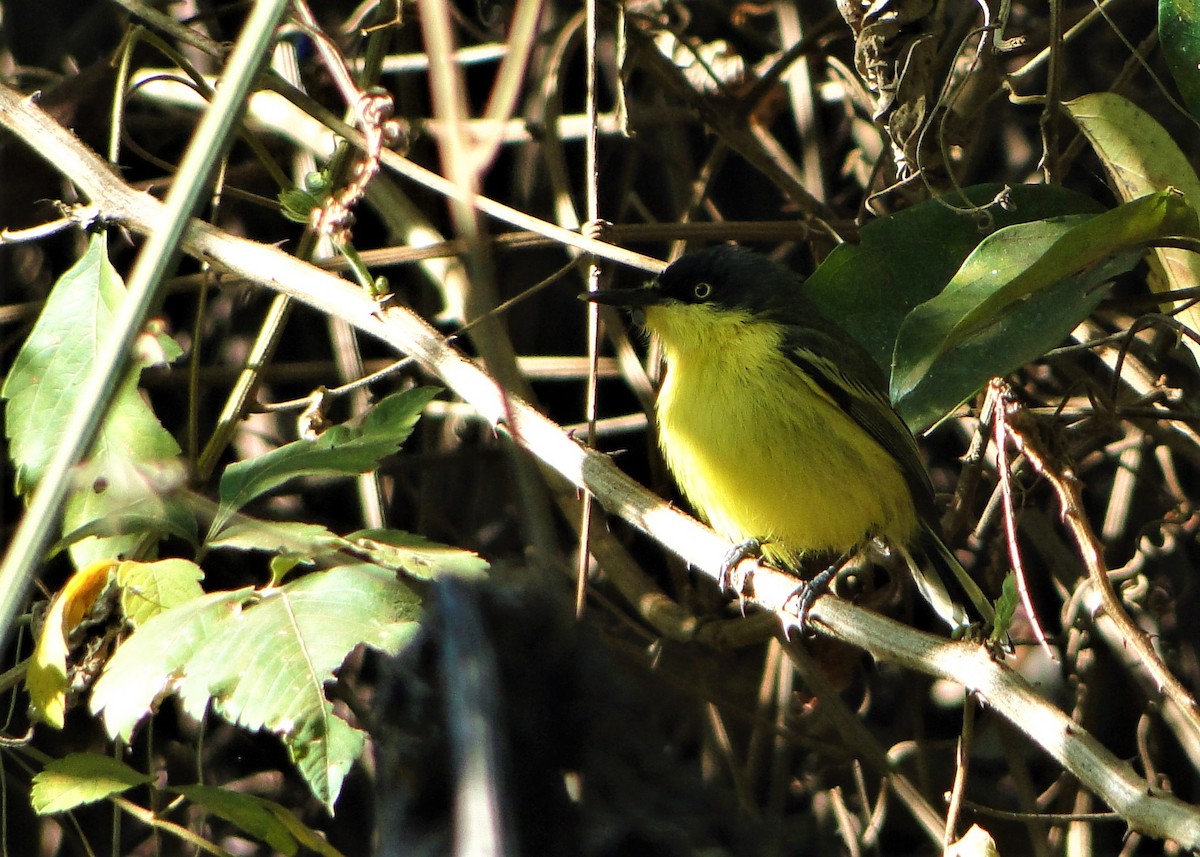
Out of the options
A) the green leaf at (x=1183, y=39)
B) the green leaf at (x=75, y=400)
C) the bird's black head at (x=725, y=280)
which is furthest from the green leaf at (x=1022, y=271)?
the green leaf at (x=75, y=400)

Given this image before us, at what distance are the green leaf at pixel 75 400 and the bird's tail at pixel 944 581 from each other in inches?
84.1

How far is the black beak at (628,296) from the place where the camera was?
356cm

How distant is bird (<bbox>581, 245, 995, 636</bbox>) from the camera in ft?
11.7

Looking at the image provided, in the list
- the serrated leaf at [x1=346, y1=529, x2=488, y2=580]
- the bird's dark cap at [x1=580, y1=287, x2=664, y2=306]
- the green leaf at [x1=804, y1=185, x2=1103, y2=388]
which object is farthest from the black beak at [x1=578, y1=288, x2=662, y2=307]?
the serrated leaf at [x1=346, y1=529, x2=488, y2=580]

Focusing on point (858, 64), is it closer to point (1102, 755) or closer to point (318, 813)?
point (1102, 755)

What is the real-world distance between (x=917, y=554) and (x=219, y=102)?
3.19 m

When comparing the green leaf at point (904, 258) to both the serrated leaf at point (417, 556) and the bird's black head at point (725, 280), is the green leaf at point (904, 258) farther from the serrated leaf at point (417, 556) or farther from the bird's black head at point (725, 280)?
the serrated leaf at point (417, 556)

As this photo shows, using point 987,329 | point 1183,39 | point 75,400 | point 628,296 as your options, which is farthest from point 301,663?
point 1183,39

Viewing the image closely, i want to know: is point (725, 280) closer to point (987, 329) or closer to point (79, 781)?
point (987, 329)

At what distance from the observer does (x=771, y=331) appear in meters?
3.85

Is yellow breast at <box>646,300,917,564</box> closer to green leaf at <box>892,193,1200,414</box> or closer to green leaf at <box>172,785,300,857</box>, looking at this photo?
green leaf at <box>892,193,1200,414</box>

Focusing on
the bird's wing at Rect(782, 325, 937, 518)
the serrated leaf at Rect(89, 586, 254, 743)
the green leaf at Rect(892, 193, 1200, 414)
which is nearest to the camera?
the serrated leaf at Rect(89, 586, 254, 743)

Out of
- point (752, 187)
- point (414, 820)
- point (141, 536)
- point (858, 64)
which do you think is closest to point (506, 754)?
point (414, 820)

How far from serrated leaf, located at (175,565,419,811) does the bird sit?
4.69ft
